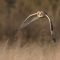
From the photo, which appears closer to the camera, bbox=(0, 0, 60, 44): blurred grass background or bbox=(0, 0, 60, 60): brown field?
bbox=(0, 0, 60, 60): brown field

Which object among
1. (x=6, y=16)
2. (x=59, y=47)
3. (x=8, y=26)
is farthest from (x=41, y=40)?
(x=6, y=16)

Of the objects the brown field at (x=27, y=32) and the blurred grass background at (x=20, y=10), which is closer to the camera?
the brown field at (x=27, y=32)

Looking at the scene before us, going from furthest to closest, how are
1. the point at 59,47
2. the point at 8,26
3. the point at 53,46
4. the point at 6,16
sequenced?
the point at 6,16 < the point at 8,26 < the point at 59,47 < the point at 53,46

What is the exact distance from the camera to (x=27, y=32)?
12258mm

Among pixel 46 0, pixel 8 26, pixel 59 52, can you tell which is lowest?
pixel 59 52

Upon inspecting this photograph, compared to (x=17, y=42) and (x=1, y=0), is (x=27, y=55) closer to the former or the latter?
(x=17, y=42)

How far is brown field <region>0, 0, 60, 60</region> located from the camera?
6477mm

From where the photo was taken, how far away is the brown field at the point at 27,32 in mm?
6477

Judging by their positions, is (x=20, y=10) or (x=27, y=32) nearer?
(x=27, y=32)

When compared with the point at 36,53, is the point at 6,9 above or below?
above

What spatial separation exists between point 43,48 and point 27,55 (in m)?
0.32

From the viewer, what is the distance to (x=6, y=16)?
13.9m

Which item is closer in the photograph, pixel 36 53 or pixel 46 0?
pixel 36 53

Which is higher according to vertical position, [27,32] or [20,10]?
[20,10]
